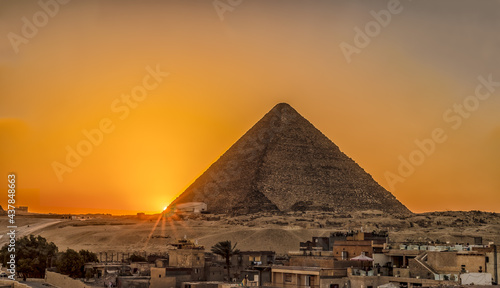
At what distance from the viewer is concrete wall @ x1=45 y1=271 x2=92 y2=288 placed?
49.4 meters

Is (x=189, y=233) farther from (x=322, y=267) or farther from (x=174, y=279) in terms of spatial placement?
(x=322, y=267)

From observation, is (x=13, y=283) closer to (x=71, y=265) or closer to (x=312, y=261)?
(x=71, y=265)

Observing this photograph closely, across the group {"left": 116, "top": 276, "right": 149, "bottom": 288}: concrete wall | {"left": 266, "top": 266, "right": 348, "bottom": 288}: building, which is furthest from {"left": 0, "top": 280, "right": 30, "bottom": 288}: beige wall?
{"left": 266, "top": 266, "right": 348, "bottom": 288}: building

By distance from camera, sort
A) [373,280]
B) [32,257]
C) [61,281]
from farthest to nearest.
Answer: [32,257] < [61,281] < [373,280]

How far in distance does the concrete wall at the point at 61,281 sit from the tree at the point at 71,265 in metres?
2.07

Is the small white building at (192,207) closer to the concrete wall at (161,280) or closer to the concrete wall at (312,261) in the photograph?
the concrete wall at (161,280)

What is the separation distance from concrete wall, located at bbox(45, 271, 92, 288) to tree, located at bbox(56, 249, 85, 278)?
207 cm

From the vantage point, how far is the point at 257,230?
Result: 10825cm

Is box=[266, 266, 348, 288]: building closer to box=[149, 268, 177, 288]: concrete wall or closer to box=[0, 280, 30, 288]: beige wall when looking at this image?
box=[149, 268, 177, 288]: concrete wall

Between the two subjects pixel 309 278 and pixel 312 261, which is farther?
pixel 312 261

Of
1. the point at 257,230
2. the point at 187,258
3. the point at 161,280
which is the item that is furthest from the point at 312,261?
the point at 257,230

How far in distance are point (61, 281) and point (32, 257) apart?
46.2 ft

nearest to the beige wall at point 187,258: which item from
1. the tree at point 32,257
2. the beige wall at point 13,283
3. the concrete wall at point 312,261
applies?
the concrete wall at point 312,261

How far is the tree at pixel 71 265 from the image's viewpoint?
58875 mm
